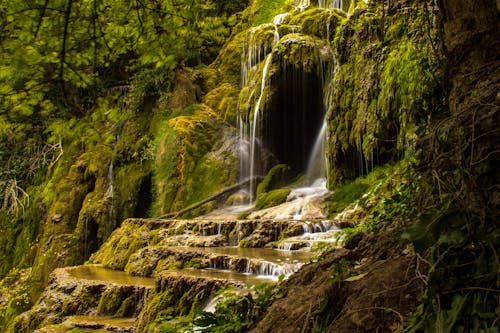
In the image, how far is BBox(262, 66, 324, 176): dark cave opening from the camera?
13.5 metres

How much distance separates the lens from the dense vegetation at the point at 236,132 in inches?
74.0

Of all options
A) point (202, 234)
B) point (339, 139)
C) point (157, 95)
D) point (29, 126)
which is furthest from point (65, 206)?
point (29, 126)

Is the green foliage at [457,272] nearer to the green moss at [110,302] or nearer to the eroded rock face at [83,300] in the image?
the eroded rock face at [83,300]

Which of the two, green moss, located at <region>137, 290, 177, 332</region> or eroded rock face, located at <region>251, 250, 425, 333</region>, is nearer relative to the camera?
eroded rock face, located at <region>251, 250, 425, 333</region>

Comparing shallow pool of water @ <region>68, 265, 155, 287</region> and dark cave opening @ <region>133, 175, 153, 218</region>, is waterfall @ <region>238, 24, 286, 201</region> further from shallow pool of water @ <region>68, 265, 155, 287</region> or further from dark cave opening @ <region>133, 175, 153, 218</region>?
shallow pool of water @ <region>68, 265, 155, 287</region>

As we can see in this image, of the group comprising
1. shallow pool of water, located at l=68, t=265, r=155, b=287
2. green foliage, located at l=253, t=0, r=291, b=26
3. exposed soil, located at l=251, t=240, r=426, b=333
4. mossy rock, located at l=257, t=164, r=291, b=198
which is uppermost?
green foliage, located at l=253, t=0, r=291, b=26

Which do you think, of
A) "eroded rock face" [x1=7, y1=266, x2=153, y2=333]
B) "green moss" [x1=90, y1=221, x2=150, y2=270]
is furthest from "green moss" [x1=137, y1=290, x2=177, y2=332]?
"green moss" [x1=90, y1=221, x2=150, y2=270]

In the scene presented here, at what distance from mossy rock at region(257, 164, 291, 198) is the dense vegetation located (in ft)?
0.24

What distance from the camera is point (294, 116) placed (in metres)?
14.4

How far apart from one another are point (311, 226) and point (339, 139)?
9.72ft

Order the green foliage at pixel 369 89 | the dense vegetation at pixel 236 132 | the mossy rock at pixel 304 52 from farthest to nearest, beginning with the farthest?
the mossy rock at pixel 304 52 → the green foliage at pixel 369 89 → the dense vegetation at pixel 236 132

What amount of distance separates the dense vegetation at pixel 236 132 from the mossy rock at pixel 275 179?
0.07 meters

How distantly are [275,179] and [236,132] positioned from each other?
278cm

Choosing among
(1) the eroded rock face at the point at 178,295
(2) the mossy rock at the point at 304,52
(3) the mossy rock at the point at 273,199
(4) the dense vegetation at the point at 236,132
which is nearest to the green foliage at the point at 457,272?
(4) the dense vegetation at the point at 236,132
